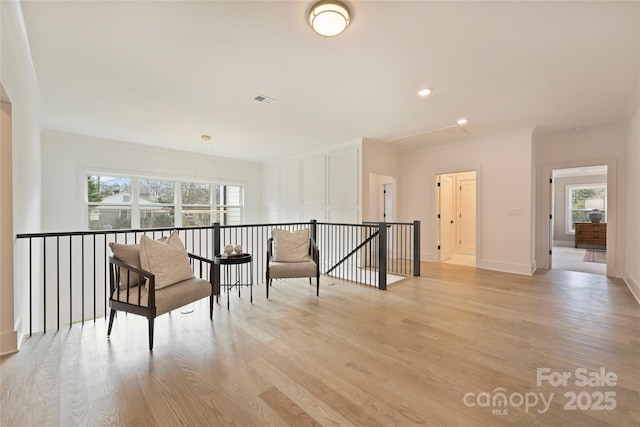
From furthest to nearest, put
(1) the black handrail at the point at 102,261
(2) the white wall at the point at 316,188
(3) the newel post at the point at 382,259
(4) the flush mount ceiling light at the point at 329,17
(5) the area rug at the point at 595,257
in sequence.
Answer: (5) the area rug at the point at 595,257
(2) the white wall at the point at 316,188
(1) the black handrail at the point at 102,261
(3) the newel post at the point at 382,259
(4) the flush mount ceiling light at the point at 329,17

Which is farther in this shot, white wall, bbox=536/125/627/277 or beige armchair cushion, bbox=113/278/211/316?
white wall, bbox=536/125/627/277

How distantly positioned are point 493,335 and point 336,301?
67.9 inches

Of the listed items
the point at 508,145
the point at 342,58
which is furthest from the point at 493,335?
the point at 508,145

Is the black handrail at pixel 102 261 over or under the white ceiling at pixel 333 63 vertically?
under

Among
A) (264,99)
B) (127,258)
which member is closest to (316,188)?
(264,99)

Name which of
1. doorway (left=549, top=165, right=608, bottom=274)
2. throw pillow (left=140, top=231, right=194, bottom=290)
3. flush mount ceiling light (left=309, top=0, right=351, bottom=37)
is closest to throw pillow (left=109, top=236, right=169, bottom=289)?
throw pillow (left=140, top=231, right=194, bottom=290)

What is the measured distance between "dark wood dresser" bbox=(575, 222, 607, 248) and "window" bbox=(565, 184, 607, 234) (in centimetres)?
93

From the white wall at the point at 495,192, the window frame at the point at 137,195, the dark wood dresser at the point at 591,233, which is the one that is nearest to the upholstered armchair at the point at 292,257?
the window frame at the point at 137,195

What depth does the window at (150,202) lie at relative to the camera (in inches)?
220

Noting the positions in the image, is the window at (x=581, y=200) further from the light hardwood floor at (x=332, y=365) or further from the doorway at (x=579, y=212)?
the light hardwood floor at (x=332, y=365)

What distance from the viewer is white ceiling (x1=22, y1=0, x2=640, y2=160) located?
204 cm

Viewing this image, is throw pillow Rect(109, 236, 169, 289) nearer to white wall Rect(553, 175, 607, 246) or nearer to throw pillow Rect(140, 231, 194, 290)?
throw pillow Rect(140, 231, 194, 290)

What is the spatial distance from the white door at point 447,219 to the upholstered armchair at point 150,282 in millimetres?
5501

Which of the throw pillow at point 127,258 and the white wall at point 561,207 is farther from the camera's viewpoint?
the white wall at point 561,207
